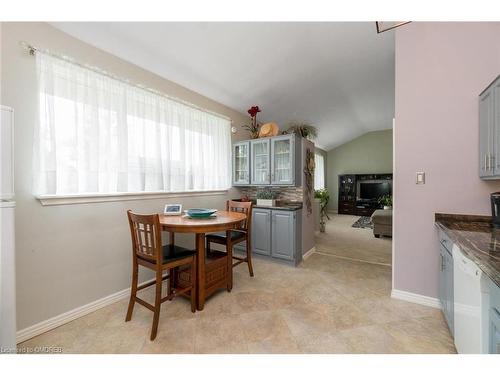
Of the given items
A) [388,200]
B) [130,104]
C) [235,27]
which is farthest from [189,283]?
[388,200]

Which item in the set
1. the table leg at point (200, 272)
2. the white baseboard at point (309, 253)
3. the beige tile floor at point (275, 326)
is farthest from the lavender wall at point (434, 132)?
the table leg at point (200, 272)

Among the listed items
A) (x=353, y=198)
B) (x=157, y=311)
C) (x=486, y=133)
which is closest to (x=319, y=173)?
(x=353, y=198)

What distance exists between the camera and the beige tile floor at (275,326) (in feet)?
5.00

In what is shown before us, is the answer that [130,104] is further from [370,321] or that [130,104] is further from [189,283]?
[370,321]

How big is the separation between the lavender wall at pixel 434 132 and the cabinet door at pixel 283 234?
123 cm

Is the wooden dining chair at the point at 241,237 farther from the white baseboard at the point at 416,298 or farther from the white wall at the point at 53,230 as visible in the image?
the white baseboard at the point at 416,298

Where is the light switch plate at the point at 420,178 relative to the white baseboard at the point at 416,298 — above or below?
above

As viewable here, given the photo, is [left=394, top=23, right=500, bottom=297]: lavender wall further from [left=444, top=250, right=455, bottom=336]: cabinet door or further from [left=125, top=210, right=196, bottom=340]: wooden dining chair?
[left=125, top=210, right=196, bottom=340]: wooden dining chair

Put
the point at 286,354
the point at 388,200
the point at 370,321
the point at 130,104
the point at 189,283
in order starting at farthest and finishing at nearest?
the point at 388,200, the point at 130,104, the point at 189,283, the point at 370,321, the point at 286,354

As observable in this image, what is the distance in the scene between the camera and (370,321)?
71.3 inches

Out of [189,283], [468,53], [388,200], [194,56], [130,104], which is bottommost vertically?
[189,283]

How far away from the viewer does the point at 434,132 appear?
6.73 ft
